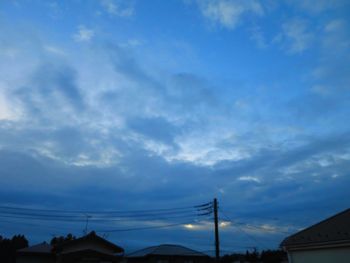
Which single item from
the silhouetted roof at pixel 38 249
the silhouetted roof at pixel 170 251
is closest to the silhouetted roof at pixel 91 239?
the silhouetted roof at pixel 38 249

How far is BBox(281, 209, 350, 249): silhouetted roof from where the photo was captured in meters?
20.2

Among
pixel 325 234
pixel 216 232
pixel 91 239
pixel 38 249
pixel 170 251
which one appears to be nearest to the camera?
pixel 325 234

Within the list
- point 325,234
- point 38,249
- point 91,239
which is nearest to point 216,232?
point 325,234

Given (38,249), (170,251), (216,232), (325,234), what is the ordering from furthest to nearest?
(170,251)
(38,249)
(216,232)
(325,234)

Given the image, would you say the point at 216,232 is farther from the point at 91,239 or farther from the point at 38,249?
the point at 38,249

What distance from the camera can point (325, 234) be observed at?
21.5 m

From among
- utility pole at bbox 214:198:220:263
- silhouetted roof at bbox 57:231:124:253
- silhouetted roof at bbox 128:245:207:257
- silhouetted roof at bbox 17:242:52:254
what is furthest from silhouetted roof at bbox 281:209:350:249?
silhouetted roof at bbox 17:242:52:254

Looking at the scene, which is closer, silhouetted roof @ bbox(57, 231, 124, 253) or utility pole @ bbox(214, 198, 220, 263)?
utility pole @ bbox(214, 198, 220, 263)

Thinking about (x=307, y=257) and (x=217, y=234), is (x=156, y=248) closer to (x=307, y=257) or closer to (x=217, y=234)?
(x=217, y=234)

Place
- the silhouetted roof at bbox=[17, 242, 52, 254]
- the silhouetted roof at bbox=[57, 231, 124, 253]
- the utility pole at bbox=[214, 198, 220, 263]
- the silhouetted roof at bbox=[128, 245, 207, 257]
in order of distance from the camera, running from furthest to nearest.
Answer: the silhouetted roof at bbox=[128, 245, 207, 257], the silhouetted roof at bbox=[17, 242, 52, 254], the silhouetted roof at bbox=[57, 231, 124, 253], the utility pole at bbox=[214, 198, 220, 263]

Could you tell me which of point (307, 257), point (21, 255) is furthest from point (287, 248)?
point (21, 255)

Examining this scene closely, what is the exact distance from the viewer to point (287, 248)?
23750 millimetres

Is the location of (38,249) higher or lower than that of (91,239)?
lower

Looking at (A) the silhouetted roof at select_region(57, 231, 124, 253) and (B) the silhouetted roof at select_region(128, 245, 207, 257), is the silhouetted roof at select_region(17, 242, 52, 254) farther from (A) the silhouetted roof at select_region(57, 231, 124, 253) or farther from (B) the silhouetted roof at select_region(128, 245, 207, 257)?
(B) the silhouetted roof at select_region(128, 245, 207, 257)
